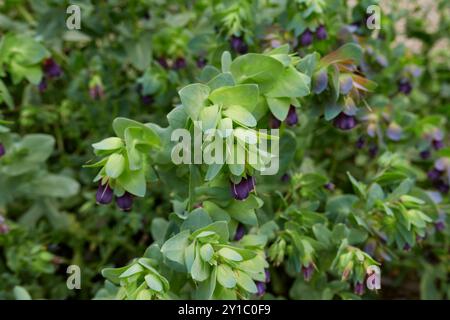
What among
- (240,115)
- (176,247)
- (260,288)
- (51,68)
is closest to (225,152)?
(240,115)

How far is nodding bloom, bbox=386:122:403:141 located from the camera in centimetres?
198

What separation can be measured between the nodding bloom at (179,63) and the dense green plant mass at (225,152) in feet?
0.05

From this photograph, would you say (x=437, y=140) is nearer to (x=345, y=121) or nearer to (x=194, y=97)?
(x=345, y=121)

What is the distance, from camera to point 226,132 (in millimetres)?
1255

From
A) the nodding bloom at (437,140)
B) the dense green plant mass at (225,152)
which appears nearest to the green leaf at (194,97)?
the dense green plant mass at (225,152)

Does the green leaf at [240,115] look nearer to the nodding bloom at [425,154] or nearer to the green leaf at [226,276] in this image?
the green leaf at [226,276]

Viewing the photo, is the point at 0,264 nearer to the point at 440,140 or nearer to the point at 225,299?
the point at 225,299

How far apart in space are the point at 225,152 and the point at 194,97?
12 cm

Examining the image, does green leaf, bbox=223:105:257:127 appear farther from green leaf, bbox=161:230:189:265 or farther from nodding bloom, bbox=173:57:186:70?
nodding bloom, bbox=173:57:186:70

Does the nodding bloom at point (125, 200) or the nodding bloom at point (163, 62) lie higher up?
the nodding bloom at point (163, 62)

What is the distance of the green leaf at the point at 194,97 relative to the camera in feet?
4.26

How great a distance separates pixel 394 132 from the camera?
1.99 metres

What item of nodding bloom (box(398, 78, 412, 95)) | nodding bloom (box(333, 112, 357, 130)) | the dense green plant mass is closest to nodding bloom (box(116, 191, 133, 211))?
the dense green plant mass
